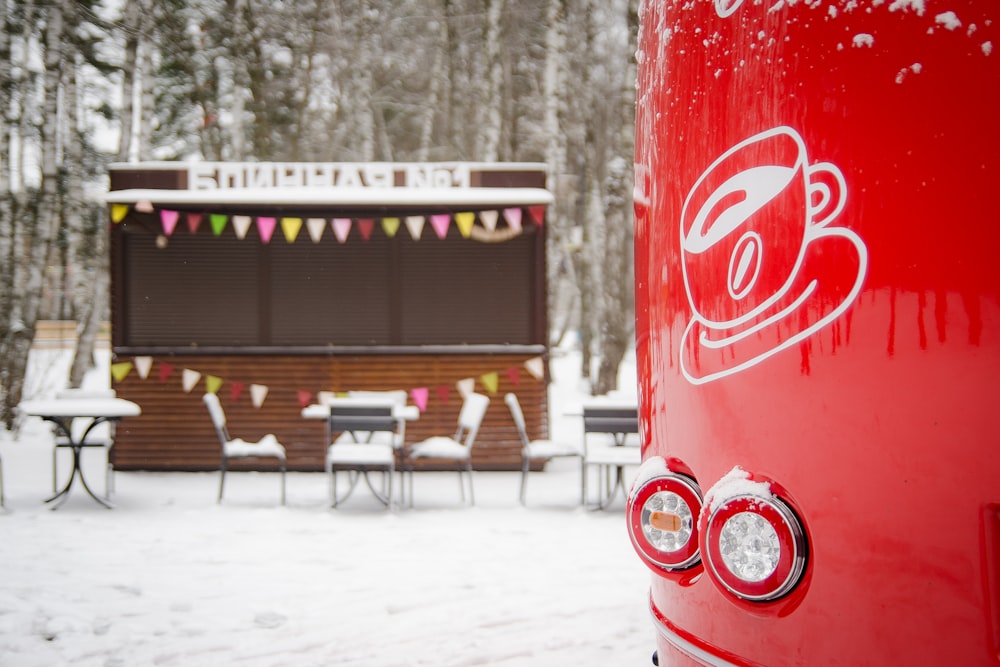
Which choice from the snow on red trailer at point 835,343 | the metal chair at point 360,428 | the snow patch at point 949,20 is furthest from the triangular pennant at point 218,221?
the snow patch at point 949,20

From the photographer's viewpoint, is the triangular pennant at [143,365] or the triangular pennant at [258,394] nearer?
the triangular pennant at [143,365]

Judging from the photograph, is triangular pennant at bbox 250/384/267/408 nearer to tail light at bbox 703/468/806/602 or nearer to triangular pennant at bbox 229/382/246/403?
triangular pennant at bbox 229/382/246/403

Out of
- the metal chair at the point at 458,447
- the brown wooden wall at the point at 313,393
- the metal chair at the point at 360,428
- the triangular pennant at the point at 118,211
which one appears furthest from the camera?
the brown wooden wall at the point at 313,393

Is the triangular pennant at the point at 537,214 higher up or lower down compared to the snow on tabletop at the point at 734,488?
higher up

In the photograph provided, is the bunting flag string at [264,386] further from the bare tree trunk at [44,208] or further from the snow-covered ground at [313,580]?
the bare tree trunk at [44,208]

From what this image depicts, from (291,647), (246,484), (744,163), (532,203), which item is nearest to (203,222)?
(246,484)

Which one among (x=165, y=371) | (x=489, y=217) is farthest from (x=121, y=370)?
(x=489, y=217)

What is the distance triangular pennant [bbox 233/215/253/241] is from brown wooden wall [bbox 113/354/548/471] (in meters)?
1.43

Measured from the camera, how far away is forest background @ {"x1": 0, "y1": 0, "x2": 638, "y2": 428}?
42.5 ft

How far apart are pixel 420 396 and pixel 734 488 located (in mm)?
8103

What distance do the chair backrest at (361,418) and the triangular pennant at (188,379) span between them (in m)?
2.87

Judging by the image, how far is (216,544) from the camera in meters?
6.60

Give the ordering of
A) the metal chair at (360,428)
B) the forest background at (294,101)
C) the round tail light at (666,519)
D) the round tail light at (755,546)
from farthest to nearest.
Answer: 1. the forest background at (294,101)
2. the metal chair at (360,428)
3. the round tail light at (666,519)
4. the round tail light at (755,546)

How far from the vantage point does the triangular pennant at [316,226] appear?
32.4 feet
